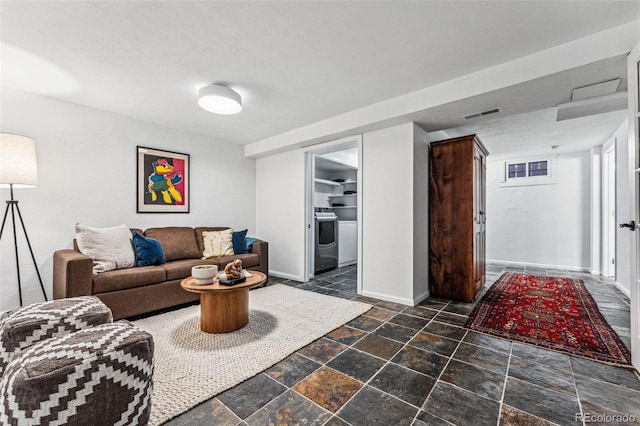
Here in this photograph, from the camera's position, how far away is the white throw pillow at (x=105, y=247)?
2746 mm

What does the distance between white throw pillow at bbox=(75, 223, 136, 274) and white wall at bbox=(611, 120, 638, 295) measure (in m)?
6.24

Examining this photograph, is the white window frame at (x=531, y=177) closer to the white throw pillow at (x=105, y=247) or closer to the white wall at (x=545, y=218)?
the white wall at (x=545, y=218)

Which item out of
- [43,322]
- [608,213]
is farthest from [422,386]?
[608,213]

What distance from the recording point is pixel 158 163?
3801mm

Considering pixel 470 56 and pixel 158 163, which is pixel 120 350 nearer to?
pixel 470 56

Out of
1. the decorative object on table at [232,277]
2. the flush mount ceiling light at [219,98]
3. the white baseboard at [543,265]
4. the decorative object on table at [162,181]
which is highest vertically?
the flush mount ceiling light at [219,98]

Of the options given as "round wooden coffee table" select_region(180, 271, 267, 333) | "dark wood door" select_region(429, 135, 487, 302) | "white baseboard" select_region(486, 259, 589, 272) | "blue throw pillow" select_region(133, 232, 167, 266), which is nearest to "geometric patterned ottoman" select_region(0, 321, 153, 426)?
"round wooden coffee table" select_region(180, 271, 267, 333)

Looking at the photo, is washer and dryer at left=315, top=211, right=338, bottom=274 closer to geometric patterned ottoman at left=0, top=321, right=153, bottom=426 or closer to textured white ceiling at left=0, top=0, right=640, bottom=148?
textured white ceiling at left=0, top=0, right=640, bottom=148

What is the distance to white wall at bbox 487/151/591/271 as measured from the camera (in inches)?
204

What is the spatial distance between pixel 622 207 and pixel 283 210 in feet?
16.6

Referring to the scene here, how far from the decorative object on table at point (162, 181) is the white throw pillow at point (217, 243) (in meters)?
0.61

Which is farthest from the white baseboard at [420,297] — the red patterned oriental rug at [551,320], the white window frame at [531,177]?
the white window frame at [531,177]

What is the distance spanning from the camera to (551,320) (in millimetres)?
2684

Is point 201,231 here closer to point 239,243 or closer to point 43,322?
point 239,243
